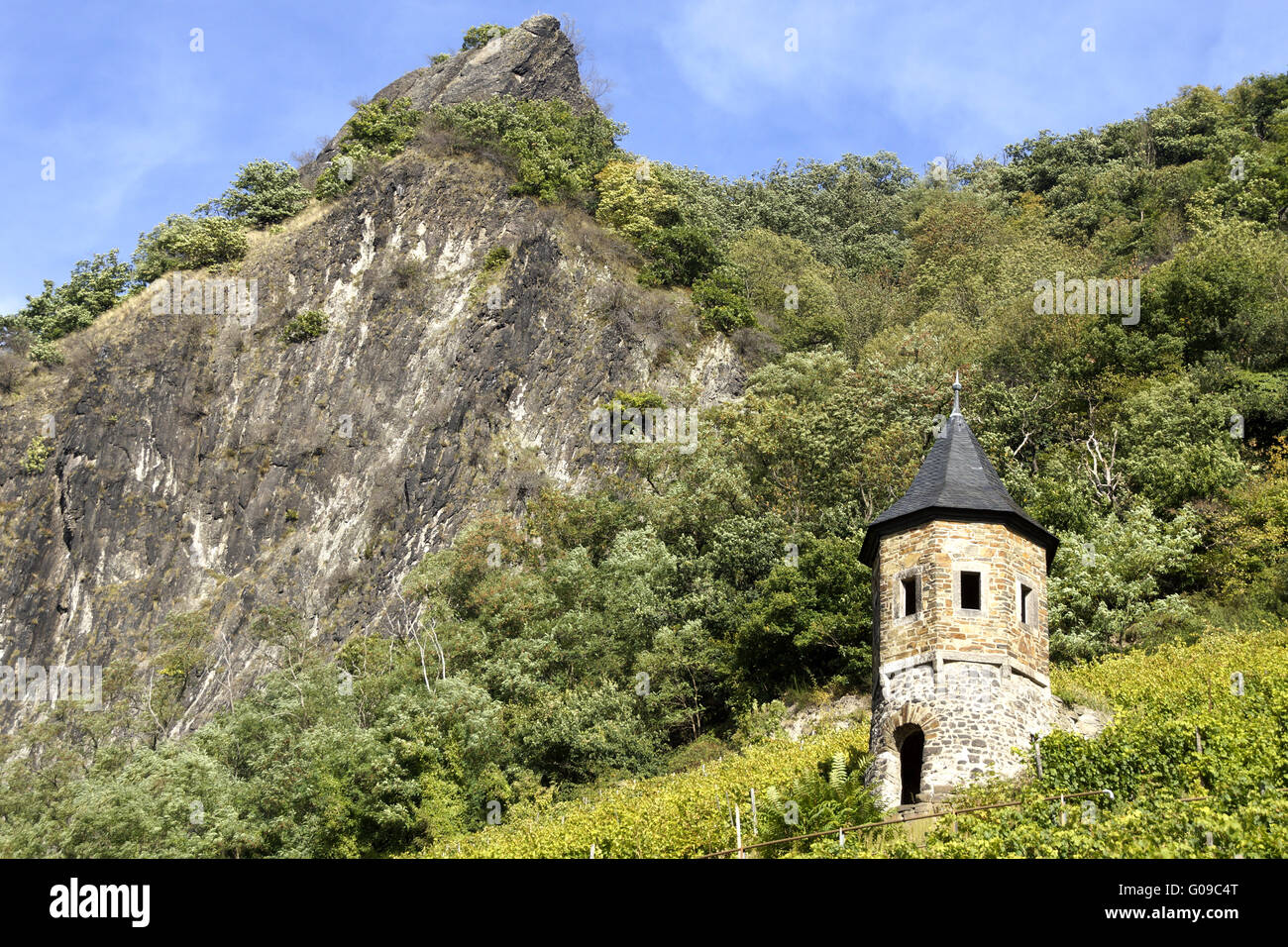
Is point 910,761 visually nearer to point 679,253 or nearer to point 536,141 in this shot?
point 679,253

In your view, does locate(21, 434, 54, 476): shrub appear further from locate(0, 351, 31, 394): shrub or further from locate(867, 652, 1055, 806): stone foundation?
locate(867, 652, 1055, 806): stone foundation

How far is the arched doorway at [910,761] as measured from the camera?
24000mm

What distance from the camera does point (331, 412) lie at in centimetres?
5516

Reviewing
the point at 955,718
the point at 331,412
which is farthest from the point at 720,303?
the point at 955,718

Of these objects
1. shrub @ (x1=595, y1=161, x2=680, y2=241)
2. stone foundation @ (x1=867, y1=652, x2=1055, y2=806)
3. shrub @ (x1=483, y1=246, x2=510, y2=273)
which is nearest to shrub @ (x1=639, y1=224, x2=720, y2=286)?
shrub @ (x1=595, y1=161, x2=680, y2=241)

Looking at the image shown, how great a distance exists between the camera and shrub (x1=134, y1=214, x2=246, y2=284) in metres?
61.0

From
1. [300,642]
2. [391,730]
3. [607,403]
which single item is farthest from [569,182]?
[391,730]

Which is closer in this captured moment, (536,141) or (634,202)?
(634,202)

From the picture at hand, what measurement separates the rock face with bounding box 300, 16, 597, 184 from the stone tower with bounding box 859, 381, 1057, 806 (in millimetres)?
49339

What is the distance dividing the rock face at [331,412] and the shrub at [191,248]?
1.18 metres

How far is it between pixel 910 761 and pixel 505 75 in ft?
175
